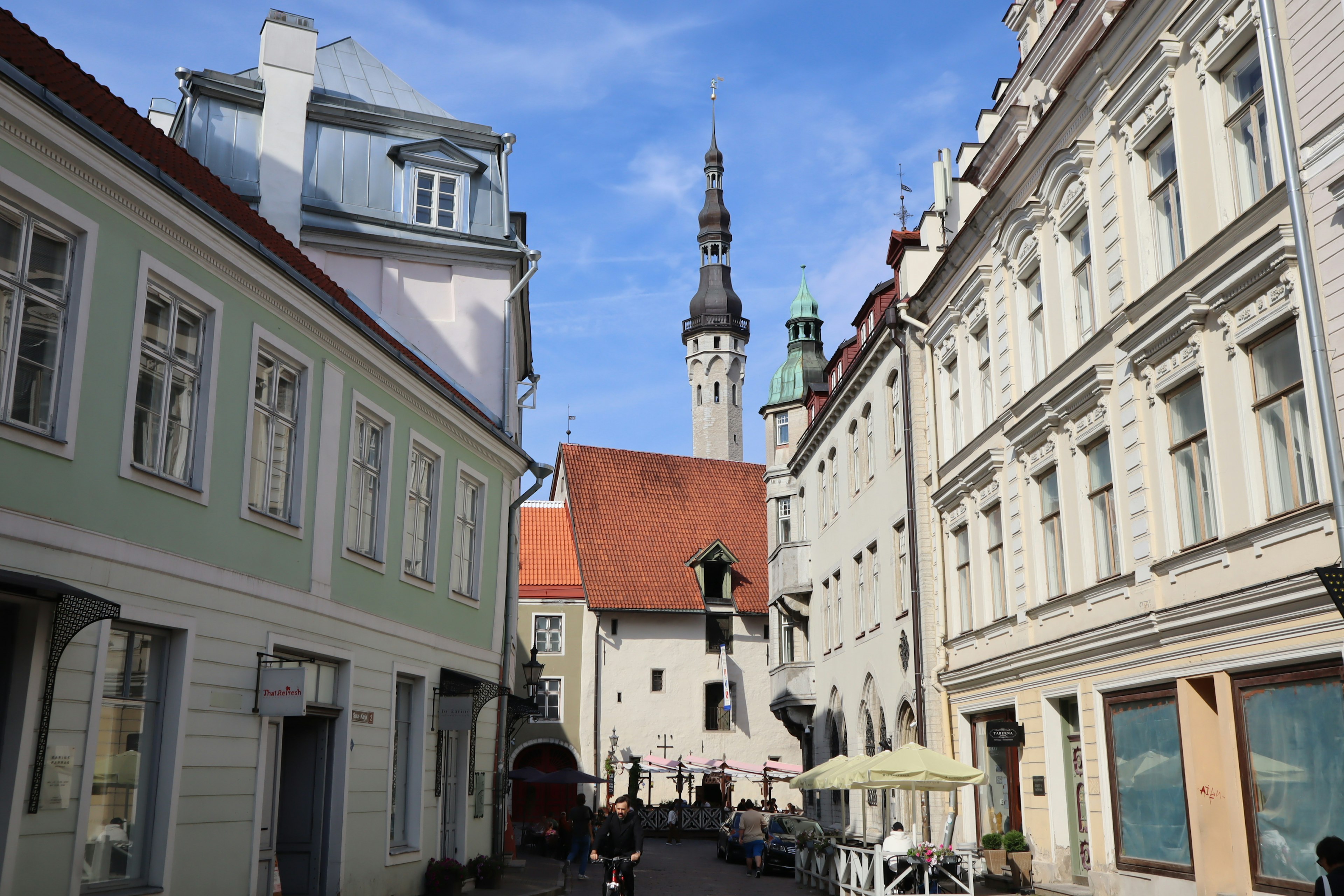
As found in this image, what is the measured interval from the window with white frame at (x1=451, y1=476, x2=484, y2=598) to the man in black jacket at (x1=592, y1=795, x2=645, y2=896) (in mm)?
5525

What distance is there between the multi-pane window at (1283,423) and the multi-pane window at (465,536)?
10.8 meters

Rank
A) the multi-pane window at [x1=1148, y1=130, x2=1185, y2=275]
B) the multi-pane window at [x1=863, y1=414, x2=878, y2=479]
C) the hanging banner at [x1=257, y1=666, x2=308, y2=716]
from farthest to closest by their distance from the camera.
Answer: the multi-pane window at [x1=863, y1=414, x2=878, y2=479] → the multi-pane window at [x1=1148, y1=130, x2=1185, y2=275] → the hanging banner at [x1=257, y1=666, x2=308, y2=716]

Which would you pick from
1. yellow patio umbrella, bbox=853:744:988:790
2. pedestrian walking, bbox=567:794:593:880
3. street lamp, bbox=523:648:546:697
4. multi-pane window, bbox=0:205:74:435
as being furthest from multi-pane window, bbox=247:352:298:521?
street lamp, bbox=523:648:546:697

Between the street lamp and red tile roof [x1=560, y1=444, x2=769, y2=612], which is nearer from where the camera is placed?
the street lamp

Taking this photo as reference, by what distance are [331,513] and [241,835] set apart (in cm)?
369

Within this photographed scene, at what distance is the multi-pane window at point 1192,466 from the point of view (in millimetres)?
13234

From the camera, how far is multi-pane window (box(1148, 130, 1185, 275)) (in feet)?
45.4

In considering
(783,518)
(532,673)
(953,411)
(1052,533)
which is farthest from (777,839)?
(783,518)

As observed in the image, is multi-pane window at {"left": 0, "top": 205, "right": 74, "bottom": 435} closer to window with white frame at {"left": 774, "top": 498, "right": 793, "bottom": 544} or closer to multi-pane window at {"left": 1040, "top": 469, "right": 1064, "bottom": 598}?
multi-pane window at {"left": 1040, "top": 469, "right": 1064, "bottom": 598}

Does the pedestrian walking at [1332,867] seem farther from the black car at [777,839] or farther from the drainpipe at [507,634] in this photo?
the black car at [777,839]

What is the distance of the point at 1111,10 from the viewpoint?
15562mm

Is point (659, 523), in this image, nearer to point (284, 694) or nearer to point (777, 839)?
point (777, 839)

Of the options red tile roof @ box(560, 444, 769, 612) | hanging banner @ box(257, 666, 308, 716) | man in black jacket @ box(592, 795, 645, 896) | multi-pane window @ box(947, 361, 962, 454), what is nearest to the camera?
hanging banner @ box(257, 666, 308, 716)

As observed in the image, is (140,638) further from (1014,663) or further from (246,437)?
(1014,663)
